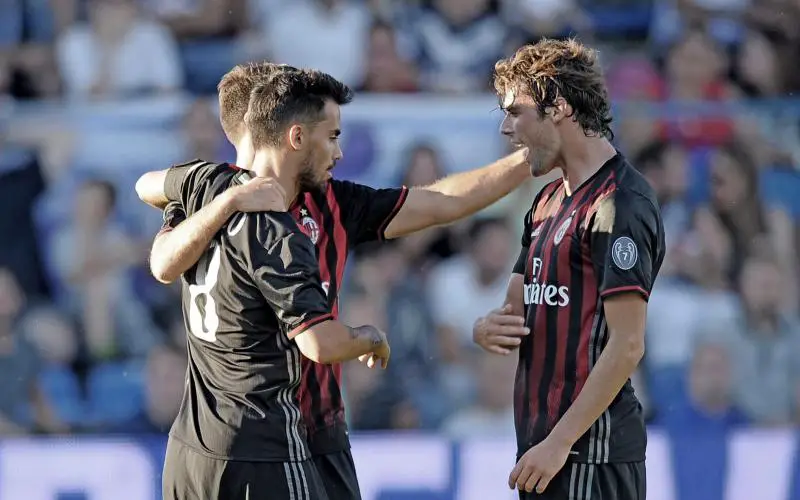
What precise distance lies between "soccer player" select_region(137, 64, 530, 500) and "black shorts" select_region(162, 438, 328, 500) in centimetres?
37

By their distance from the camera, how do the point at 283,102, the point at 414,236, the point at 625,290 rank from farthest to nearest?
the point at 414,236 < the point at 283,102 < the point at 625,290

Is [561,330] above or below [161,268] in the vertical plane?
below

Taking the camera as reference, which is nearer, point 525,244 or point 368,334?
point 368,334

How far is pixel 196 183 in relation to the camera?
3.54 meters

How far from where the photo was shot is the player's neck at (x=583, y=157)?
345 cm

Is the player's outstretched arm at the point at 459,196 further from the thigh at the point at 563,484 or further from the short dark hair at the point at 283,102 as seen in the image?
the thigh at the point at 563,484

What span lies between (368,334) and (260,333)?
32 centimetres

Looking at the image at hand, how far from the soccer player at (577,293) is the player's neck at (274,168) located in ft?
2.26

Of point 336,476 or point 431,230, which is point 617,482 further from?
point 431,230

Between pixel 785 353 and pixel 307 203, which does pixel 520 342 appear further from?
pixel 785 353

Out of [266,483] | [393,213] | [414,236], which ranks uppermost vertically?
[414,236]

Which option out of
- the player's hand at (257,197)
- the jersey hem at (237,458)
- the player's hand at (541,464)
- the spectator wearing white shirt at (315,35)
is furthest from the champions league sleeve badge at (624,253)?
the spectator wearing white shirt at (315,35)

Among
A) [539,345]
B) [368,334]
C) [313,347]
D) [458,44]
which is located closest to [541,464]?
[539,345]

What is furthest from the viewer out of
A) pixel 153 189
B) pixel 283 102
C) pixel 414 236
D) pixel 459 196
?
pixel 414 236
